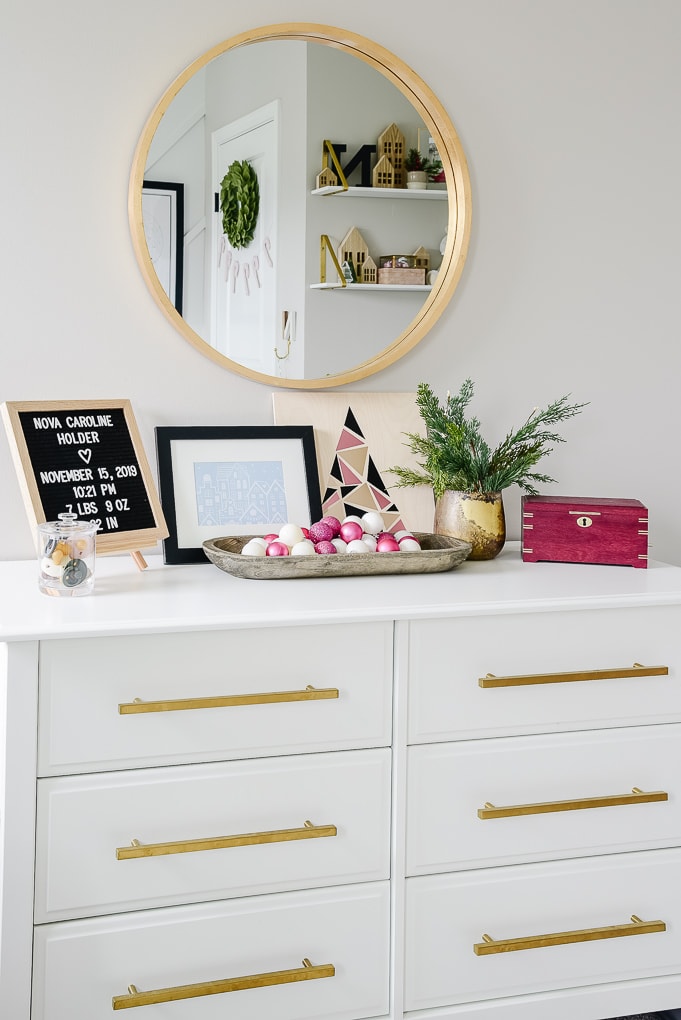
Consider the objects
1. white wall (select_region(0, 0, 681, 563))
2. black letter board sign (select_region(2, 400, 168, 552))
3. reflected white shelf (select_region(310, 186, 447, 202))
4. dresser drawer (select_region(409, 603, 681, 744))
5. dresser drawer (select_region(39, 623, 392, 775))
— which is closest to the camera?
dresser drawer (select_region(39, 623, 392, 775))

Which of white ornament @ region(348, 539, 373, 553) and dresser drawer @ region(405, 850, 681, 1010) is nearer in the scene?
dresser drawer @ region(405, 850, 681, 1010)

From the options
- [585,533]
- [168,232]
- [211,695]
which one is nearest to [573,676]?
[585,533]

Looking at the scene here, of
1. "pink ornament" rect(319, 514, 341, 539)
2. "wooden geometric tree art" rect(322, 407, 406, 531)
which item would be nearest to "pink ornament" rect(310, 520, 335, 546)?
"pink ornament" rect(319, 514, 341, 539)

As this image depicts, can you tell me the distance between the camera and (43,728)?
1.33 metres

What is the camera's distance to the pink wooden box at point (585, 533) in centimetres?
181

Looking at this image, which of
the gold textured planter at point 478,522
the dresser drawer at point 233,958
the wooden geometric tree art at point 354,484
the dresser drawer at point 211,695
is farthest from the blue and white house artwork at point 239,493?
the dresser drawer at point 233,958

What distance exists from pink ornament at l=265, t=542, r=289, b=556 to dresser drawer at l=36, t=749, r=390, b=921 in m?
0.34

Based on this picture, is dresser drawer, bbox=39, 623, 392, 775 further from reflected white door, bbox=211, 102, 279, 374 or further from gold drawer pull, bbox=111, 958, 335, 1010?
reflected white door, bbox=211, 102, 279, 374

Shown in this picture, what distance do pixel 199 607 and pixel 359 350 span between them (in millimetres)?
721

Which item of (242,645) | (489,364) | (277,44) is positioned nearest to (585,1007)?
(242,645)

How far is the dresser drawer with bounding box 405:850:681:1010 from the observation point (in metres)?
1.54

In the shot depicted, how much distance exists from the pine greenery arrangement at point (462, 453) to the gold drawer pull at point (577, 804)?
1.87 feet

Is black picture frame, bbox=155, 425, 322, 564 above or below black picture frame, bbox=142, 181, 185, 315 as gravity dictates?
below

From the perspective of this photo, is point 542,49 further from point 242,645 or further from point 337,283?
point 242,645
